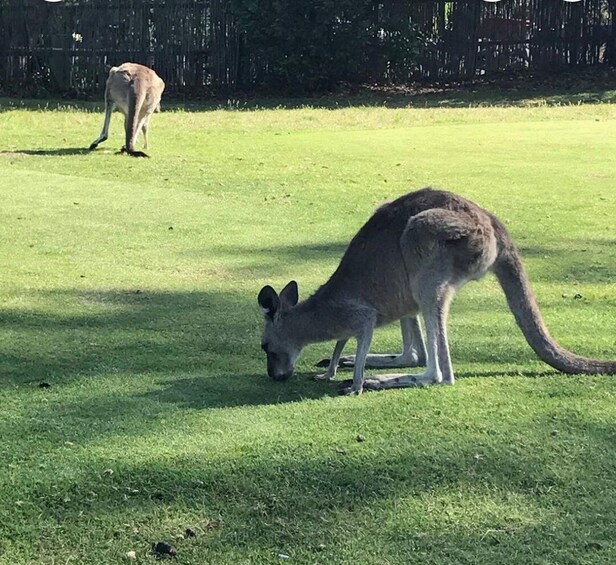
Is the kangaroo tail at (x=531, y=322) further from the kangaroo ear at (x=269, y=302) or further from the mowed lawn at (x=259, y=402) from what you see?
the kangaroo ear at (x=269, y=302)

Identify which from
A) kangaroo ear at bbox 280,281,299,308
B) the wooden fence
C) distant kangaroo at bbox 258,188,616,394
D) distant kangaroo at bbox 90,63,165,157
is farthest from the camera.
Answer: the wooden fence

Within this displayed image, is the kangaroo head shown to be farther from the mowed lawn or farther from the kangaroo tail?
the kangaroo tail

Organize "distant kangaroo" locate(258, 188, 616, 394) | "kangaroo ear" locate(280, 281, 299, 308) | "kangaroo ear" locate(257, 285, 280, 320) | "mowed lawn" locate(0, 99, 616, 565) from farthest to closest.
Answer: "kangaroo ear" locate(280, 281, 299, 308), "kangaroo ear" locate(257, 285, 280, 320), "distant kangaroo" locate(258, 188, 616, 394), "mowed lawn" locate(0, 99, 616, 565)

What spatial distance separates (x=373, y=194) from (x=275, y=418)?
22.1 ft

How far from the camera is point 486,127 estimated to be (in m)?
17.3

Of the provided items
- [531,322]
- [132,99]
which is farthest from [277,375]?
[132,99]

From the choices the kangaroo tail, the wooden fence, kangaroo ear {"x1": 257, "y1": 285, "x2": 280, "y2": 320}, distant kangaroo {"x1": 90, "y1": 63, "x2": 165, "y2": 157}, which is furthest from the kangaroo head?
the wooden fence

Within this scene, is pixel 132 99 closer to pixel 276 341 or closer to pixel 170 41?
pixel 276 341

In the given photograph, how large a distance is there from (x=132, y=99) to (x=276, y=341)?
9.08 m

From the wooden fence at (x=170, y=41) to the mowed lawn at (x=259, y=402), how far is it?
13175 millimetres

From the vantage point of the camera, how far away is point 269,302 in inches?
217

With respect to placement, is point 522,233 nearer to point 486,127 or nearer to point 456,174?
point 456,174

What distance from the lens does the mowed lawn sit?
11.9ft

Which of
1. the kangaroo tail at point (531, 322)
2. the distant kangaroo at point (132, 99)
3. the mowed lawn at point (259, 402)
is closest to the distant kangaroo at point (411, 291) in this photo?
the kangaroo tail at point (531, 322)
